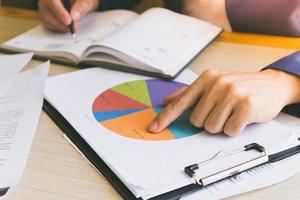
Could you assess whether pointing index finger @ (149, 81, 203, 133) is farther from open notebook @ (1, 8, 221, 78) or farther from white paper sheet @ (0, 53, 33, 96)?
white paper sheet @ (0, 53, 33, 96)

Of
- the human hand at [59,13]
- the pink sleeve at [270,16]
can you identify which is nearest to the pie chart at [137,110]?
the human hand at [59,13]

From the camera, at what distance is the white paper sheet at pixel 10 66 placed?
897 millimetres

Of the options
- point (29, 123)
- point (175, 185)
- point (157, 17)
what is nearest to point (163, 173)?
point (175, 185)

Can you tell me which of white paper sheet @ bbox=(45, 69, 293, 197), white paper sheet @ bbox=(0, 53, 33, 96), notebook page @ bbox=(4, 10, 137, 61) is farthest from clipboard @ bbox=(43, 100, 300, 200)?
notebook page @ bbox=(4, 10, 137, 61)

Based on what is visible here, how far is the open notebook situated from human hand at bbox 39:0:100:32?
0.02 m

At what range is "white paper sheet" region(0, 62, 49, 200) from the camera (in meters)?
0.65

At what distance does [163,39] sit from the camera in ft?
3.33

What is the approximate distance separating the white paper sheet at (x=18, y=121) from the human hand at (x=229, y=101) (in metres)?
0.20

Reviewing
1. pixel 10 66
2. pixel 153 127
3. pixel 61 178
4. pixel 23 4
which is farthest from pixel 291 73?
pixel 23 4

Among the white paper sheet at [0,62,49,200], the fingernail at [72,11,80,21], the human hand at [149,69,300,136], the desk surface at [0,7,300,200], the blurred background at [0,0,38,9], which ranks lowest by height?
the blurred background at [0,0,38,9]

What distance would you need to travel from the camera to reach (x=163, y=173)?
605mm

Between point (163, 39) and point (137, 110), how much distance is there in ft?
0.93

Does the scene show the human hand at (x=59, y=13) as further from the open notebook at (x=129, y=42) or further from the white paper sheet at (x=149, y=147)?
the white paper sheet at (x=149, y=147)

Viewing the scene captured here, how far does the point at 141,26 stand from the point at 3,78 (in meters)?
0.32
